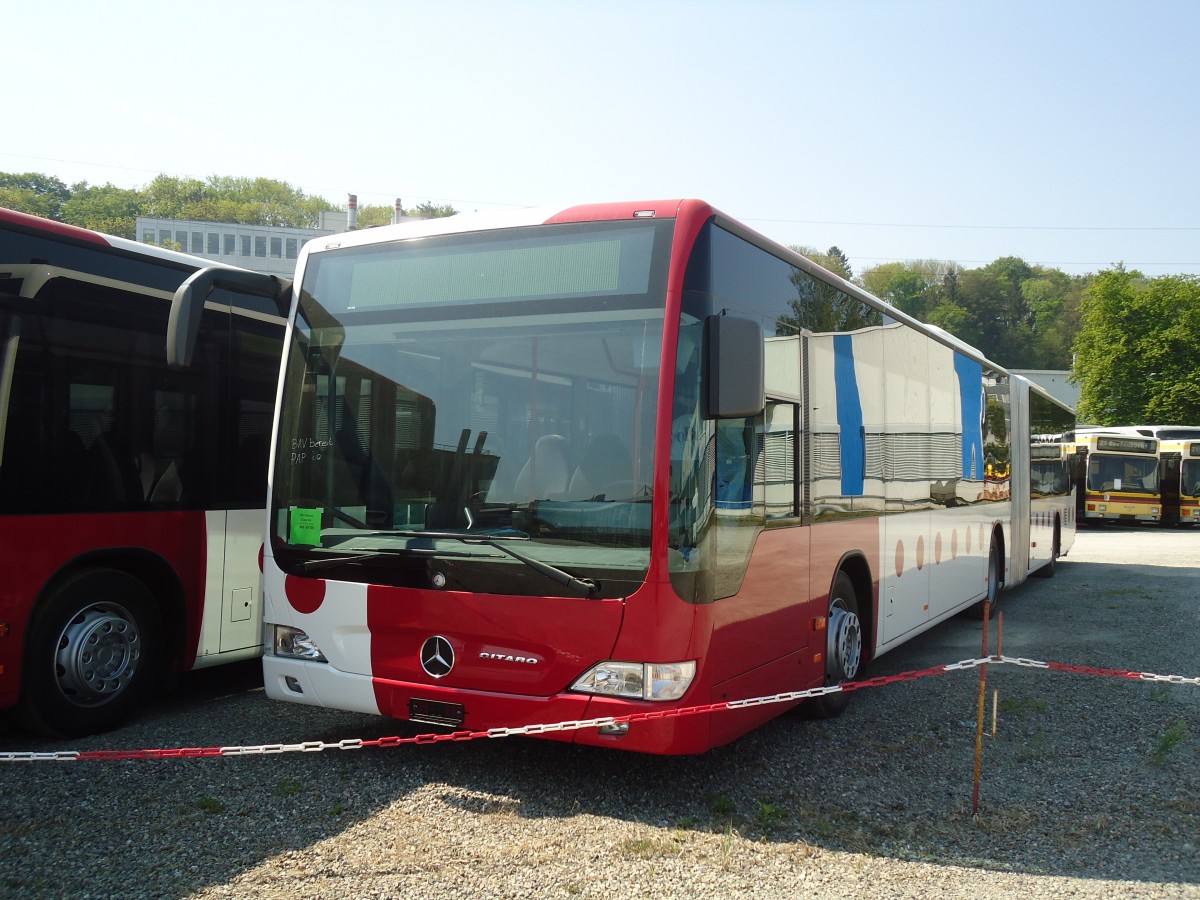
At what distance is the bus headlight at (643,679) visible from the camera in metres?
5.02

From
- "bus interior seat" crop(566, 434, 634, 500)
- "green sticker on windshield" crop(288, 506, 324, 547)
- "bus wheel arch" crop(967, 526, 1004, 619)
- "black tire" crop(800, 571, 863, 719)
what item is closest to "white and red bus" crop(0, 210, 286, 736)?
"green sticker on windshield" crop(288, 506, 324, 547)

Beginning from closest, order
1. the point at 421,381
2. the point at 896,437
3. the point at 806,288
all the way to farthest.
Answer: the point at 421,381
the point at 806,288
the point at 896,437

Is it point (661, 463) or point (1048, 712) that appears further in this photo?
point (1048, 712)


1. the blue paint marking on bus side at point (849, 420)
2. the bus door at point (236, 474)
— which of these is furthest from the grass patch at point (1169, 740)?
the bus door at point (236, 474)

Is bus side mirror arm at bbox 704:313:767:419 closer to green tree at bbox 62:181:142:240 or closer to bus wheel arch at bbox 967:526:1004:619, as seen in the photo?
bus wheel arch at bbox 967:526:1004:619

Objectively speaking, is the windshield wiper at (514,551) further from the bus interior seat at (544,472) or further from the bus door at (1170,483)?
the bus door at (1170,483)

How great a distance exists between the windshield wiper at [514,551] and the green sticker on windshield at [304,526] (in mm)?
506

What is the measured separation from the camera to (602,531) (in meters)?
5.06

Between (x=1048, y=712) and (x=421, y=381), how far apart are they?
499 centimetres

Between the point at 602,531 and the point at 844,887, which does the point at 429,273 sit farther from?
the point at 844,887

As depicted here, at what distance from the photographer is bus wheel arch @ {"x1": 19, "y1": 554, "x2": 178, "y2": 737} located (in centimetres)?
627

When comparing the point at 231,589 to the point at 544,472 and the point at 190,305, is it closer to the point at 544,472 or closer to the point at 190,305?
the point at 190,305

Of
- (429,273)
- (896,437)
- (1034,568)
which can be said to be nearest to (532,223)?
(429,273)

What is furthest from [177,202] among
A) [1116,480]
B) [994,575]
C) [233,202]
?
[994,575]
